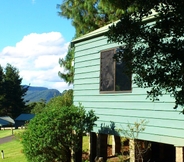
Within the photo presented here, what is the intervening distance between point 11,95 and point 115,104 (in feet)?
185

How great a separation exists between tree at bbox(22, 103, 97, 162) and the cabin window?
1117 millimetres

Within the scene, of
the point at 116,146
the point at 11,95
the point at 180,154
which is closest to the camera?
the point at 180,154

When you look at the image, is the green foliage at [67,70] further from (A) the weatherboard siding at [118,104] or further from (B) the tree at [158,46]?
(B) the tree at [158,46]

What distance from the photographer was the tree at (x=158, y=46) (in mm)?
4336

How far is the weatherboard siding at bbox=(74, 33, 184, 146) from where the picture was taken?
7035 millimetres

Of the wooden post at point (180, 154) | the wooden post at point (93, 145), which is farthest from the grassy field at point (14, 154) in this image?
the wooden post at point (180, 154)

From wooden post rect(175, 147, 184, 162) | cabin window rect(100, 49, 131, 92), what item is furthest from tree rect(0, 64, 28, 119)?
wooden post rect(175, 147, 184, 162)

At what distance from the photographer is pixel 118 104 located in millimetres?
8617

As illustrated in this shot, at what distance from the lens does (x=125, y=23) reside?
4828 millimetres

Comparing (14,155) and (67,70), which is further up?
(67,70)

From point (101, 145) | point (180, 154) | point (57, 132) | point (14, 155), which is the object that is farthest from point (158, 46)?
point (14, 155)

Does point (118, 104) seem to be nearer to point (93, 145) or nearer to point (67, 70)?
point (93, 145)

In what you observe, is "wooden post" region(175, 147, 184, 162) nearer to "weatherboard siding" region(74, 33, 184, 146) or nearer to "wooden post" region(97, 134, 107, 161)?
"weatherboard siding" region(74, 33, 184, 146)

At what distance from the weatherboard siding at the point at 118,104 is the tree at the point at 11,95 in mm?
53014
